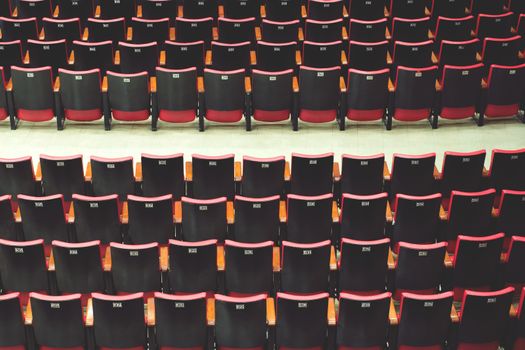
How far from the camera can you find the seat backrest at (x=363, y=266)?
2338 mm

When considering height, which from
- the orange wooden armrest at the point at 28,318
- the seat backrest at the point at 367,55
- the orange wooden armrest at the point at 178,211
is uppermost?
the seat backrest at the point at 367,55

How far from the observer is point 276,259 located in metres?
2.42

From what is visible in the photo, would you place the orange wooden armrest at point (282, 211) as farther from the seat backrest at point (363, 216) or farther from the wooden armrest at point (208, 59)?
the wooden armrest at point (208, 59)

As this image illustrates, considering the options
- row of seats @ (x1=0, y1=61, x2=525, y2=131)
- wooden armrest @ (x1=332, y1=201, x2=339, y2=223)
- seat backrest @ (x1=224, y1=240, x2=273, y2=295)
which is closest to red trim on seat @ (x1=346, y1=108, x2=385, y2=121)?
row of seats @ (x1=0, y1=61, x2=525, y2=131)

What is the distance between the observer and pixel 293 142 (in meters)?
3.16

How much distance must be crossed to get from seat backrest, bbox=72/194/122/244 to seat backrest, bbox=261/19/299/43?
1.10 meters

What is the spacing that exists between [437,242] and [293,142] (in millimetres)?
739

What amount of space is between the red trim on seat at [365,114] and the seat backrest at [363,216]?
2.15ft

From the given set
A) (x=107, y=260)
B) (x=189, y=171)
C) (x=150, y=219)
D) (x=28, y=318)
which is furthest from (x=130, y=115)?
(x=28, y=318)

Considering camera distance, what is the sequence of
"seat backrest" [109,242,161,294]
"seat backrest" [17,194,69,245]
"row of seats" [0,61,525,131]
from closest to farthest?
1. "seat backrest" [109,242,161,294]
2. "seat backrest" [17,194,69,245]
3. "row of seats" [0,61,525,131]

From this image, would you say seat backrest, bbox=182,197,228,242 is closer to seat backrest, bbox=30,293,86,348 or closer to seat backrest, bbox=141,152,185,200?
seat backrest, bbox=141,152,185,200

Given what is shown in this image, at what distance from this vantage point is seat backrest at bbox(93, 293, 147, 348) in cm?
216

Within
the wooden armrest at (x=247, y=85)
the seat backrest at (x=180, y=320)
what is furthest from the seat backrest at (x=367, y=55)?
the seat backrest at (x=180, y=320)

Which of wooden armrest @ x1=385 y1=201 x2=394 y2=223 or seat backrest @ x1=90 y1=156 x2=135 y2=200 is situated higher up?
seat backrest @ x1=90 y1=156 x2=135 y2=200
